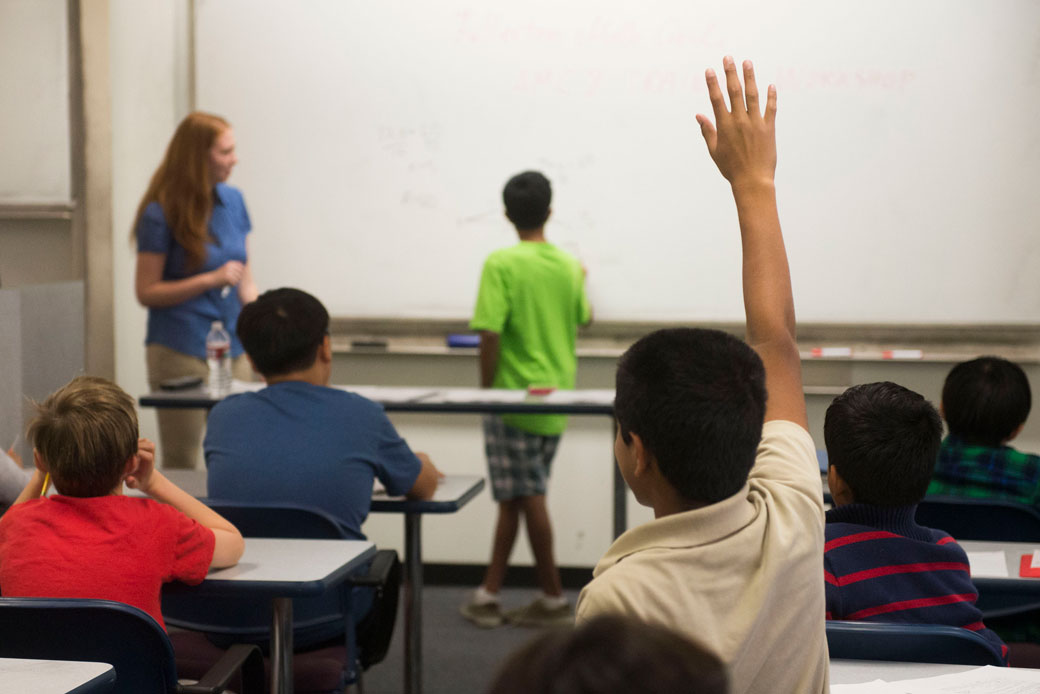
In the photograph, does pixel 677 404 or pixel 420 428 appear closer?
pixel 677 404

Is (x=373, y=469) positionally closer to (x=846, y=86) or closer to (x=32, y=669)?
(x=32, y=669)

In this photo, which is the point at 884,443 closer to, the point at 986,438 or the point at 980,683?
the point at 980,683

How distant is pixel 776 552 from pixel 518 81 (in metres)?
3.47

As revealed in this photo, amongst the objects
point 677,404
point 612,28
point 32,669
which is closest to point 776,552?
point 677,404

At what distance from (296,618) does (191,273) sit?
1851mm

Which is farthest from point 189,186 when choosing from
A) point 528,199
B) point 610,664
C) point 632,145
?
point 610,664

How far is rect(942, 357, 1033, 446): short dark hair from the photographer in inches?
102

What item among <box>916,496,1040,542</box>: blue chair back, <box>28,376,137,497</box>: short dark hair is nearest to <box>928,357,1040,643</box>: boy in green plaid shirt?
<box>916,496,1040,542</box>: blue chair back

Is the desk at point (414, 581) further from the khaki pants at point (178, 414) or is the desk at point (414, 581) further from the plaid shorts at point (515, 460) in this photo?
the khaki pants at point (178, 414)

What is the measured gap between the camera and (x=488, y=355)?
148 inches

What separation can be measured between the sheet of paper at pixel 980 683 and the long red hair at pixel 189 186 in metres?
2.91

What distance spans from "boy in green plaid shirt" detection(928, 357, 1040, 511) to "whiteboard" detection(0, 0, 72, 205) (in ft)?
11.0

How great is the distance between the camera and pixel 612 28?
163 inches

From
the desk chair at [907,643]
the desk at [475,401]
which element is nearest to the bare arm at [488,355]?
the desk at [475,401]
